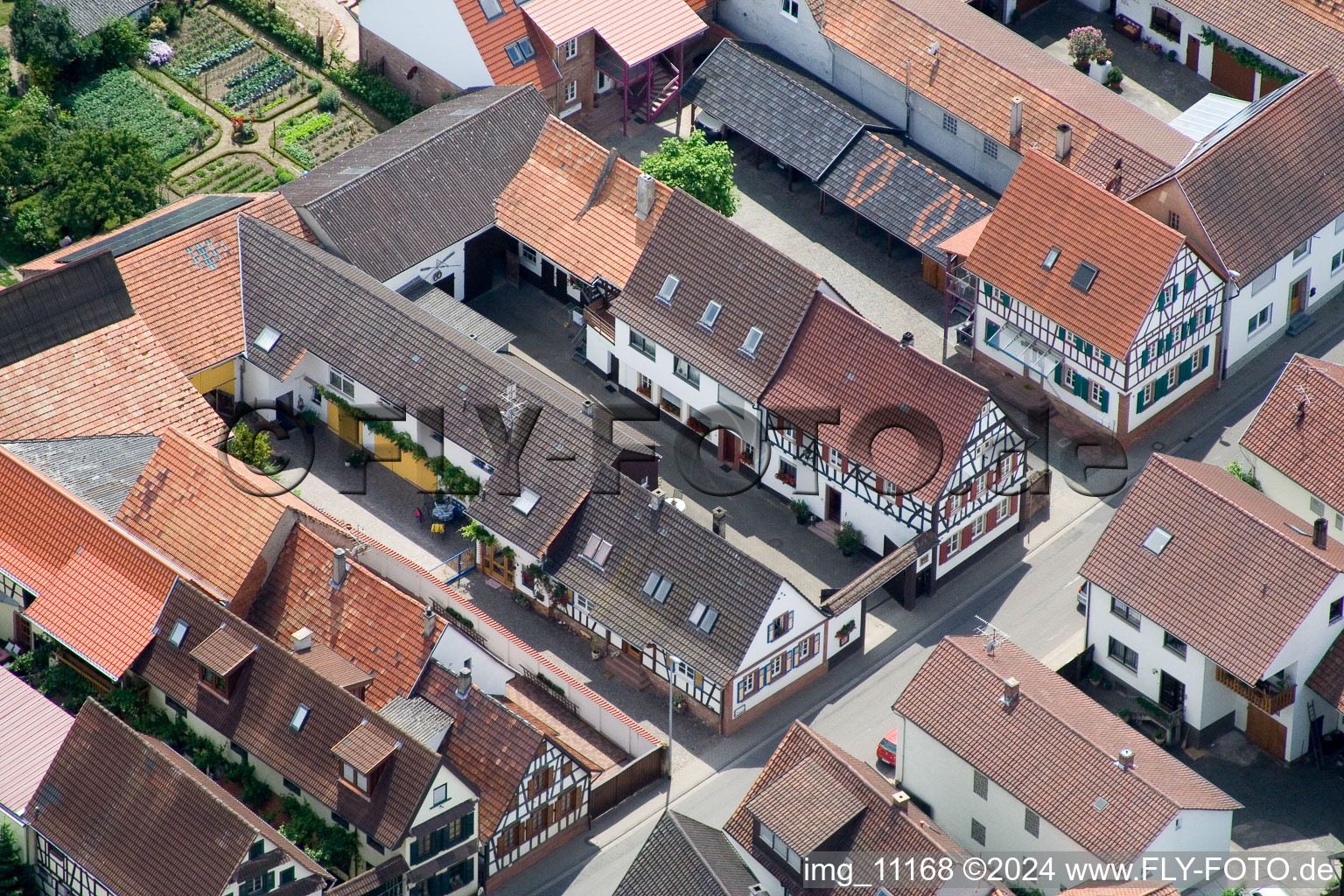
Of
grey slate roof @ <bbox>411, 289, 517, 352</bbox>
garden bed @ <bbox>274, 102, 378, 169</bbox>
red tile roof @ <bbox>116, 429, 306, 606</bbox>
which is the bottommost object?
red tile roof @ <bbox>116, 429, 306, 606</bbox>

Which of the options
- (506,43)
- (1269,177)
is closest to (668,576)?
(1269,177)

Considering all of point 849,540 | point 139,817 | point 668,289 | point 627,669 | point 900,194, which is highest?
point 900,194

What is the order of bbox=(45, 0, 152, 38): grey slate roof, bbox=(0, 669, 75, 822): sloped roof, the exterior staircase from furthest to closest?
1. bbox=(45, 0, 152, 38): grey slate roof
2. the exterior staircase
3. bbox=(0, 669, 75, 822): sloped roof

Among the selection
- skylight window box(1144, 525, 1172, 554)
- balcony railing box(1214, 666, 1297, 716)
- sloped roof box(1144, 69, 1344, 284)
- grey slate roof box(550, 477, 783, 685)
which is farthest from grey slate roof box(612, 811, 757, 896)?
sloped roof box(1144, 69, 1344, 284)

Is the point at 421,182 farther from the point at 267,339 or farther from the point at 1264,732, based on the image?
the point at 1264,732

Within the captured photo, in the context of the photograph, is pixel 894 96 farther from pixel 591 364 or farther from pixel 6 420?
pixel 6 420

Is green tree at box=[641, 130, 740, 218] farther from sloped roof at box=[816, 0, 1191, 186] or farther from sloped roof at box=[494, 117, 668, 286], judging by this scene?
sloped roof at box=[816, 0, 1191, 186]

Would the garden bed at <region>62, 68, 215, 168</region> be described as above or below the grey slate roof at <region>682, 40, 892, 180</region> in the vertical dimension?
below

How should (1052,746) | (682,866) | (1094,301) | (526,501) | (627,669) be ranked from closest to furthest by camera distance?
(682,866)
(1052,746)
(627,669)
(526,501)
(1094,301)
